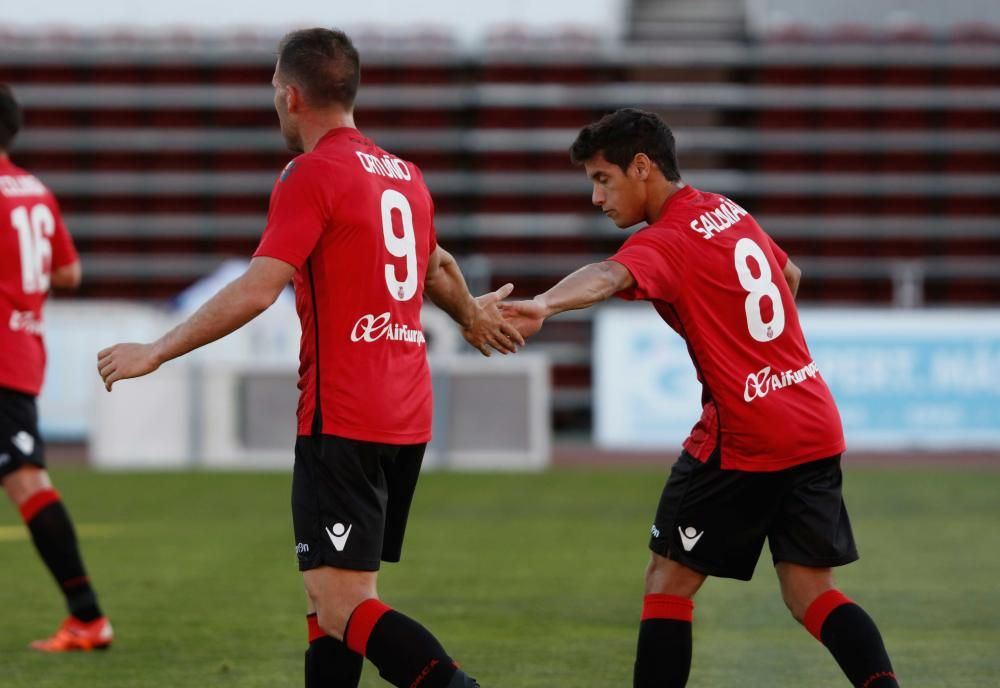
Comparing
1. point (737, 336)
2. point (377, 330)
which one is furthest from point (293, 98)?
point (737, 336)

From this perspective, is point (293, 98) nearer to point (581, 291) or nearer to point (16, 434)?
point (581, 291)

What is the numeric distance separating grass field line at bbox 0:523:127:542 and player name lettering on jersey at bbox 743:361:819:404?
6473 millimetres

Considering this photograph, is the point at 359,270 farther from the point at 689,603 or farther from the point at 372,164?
the point at 689,603

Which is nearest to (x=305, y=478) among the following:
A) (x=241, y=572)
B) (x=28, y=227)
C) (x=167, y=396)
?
(x=28, y=227)

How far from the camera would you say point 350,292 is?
4.14 m

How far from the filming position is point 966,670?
5746 mm

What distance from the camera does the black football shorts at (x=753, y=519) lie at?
4.39 meters

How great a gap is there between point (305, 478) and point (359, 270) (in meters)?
0.54

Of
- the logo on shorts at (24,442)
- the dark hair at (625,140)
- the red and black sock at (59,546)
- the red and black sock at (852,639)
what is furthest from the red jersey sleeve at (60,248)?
the red and black sock at (852,639)

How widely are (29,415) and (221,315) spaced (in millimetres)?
2422

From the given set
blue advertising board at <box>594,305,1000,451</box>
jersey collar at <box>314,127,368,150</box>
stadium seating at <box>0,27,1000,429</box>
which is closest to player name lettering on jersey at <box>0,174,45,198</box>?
jersey collar at <box>314,127,368,150</box>

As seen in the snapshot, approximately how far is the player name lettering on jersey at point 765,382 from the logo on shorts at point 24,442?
2965mm

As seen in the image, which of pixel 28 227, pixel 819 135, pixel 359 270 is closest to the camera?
pixel 359 270

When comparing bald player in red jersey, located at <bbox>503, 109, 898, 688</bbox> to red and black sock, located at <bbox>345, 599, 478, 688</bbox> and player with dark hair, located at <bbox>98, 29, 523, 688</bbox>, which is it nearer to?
player with dark hair, located at <bbox>98, 29, 523, 688</bbox>
